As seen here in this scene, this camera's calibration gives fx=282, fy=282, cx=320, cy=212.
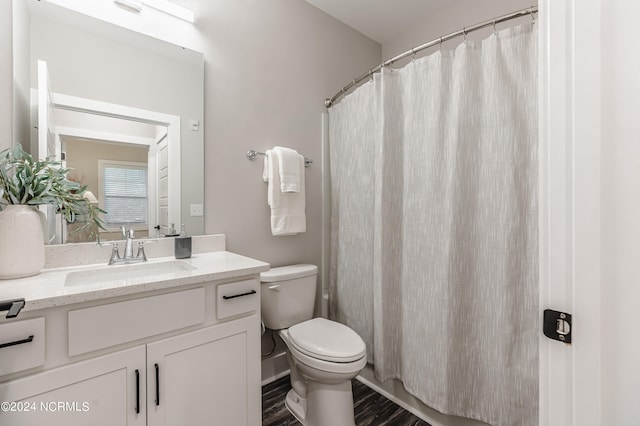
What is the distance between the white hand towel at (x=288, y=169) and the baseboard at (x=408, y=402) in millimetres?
1282

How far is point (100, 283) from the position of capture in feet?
3.28

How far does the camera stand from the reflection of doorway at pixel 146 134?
1.25 m

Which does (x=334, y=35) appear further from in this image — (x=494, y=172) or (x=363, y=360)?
(x=363, y=360)

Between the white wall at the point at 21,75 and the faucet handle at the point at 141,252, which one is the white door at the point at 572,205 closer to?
the faucet handle at the point at 141,252

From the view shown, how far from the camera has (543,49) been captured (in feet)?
1.98

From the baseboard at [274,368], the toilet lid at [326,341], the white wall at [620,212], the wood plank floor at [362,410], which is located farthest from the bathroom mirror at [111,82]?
the white wall at [620,212]

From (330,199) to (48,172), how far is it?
5.18ft

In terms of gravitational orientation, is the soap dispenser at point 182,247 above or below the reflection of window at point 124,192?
below

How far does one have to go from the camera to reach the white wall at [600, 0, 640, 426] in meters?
0.52

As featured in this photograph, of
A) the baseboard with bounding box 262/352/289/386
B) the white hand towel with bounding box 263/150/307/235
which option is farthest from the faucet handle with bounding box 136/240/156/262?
the baseboard with bounding box 262/352/289/386

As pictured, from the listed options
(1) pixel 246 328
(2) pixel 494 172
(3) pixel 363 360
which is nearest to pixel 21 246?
(1) pixel 246 328

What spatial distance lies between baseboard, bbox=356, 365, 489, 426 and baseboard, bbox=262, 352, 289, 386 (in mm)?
517

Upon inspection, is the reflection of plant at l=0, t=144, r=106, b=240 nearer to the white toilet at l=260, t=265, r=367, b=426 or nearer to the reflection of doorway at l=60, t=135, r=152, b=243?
the reflection of doorway at l=60, t=135, r=152, b=243

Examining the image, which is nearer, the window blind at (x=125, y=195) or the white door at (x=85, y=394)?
the white door at (x=85, y=394)
